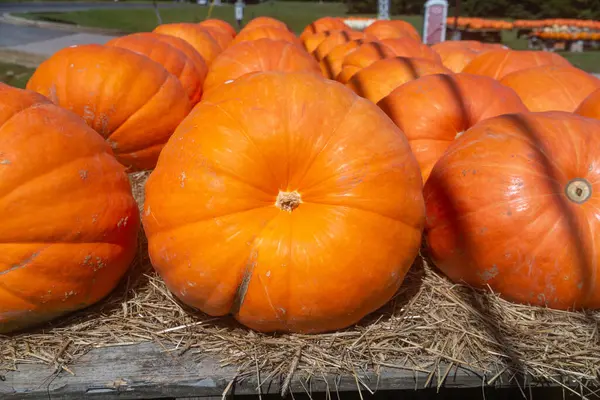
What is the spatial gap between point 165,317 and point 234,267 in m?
0.47

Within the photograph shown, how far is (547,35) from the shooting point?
46.5 ft

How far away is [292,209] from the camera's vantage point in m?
1.88

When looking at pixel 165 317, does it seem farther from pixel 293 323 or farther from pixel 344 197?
pixel 344 197

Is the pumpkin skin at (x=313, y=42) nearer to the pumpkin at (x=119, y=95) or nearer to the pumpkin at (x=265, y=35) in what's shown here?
the pumpkin at (x=265, y=35)

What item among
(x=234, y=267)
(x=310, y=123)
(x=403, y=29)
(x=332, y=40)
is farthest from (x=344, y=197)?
(x=403, y=29)

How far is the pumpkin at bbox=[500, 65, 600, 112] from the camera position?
124 inches

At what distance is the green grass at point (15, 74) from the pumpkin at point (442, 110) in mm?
6138

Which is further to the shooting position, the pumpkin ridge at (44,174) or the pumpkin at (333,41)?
the pumpkin at (333,41)

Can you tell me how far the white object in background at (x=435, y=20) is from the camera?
10.0 metres

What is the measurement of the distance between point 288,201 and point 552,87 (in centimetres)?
232

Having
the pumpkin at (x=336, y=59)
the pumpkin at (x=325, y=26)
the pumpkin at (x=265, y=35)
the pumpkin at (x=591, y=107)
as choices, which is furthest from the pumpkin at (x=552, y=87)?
the pumpkin at (x=325, y=26)

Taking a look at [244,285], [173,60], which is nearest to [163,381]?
[244,285]

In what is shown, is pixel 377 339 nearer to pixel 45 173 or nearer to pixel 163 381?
pixel 163 381

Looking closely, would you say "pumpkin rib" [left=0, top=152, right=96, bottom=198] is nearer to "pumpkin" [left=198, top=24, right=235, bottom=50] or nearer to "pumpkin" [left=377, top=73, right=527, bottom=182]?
"pumpkin" [left=377, top=73, right=527, bottom=182]
